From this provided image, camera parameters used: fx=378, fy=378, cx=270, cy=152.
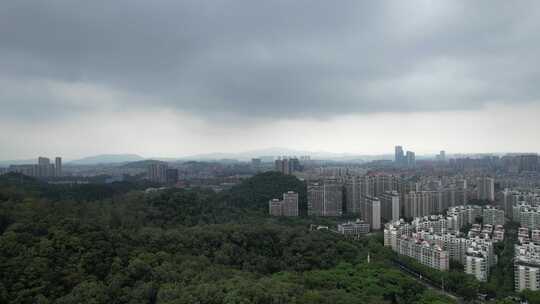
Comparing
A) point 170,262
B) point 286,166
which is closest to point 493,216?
point 170,262

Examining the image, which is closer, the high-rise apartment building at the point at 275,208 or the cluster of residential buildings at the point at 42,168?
the high-rise apartment building at the point at 275,208

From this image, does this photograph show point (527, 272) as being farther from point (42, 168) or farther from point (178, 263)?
point (42, 168)

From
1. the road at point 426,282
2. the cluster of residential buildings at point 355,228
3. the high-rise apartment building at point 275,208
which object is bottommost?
the road at point 426,282

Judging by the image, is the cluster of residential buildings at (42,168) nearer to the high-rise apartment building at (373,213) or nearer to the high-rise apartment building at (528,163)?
the high-rise apartment building at (373,213)

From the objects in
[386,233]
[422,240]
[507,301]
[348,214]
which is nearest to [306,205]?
[348,214]

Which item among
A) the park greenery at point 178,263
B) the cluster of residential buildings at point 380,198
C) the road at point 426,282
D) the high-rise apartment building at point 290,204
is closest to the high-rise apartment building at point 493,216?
the cluster of residential buildings at point 380,198

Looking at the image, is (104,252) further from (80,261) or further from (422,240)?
(422,240)
